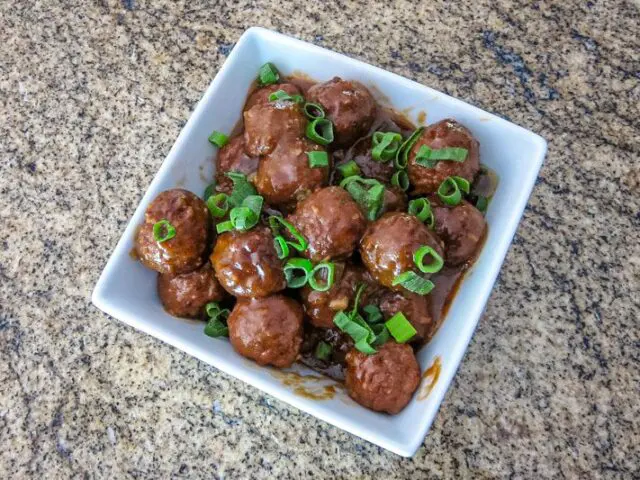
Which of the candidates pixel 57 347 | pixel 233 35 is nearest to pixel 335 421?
pixel 57 347

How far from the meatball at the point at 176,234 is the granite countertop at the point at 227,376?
1.79ft

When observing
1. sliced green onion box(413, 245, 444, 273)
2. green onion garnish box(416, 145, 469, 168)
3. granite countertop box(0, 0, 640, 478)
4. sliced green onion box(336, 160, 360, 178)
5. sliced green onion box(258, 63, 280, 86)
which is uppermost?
sliced green onion box(258, 63, 280, 86)

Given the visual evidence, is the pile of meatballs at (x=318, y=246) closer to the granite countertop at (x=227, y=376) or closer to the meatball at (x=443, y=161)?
the meatball at (x=443, y=161)

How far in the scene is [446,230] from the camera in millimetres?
1711

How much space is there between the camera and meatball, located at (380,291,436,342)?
169 cm

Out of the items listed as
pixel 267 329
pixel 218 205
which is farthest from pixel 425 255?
pixel 218 205

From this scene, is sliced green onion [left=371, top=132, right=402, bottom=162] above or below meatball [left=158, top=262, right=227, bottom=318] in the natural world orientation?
above

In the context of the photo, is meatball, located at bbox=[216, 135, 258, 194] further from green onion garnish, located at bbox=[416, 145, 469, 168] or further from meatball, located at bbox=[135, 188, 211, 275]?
green onion garnish, located at bbox=[416, 145, 469, 168]

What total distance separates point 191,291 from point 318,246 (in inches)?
14.8

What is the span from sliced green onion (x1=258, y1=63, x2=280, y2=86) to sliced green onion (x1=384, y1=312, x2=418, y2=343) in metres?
0.81

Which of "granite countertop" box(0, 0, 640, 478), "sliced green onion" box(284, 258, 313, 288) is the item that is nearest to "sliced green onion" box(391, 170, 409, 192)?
"sliced green onion" box(284, 258, 313, 288)

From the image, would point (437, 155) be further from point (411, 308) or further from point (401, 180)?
point (411, 308)

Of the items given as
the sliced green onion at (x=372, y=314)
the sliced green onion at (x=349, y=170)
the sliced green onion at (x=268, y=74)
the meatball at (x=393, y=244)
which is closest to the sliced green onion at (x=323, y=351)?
the sliced green onion at (x=372, y=314)

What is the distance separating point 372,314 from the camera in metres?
1.71
